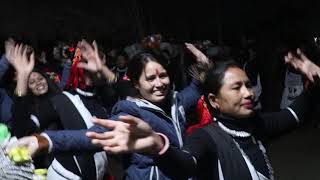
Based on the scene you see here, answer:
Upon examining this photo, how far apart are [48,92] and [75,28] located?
702 centimetres

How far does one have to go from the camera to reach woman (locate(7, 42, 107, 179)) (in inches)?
143

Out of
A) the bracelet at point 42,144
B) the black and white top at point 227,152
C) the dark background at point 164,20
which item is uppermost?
the dark background at point 164,20

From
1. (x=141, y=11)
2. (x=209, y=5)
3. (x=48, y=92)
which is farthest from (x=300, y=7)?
(x=48, y=92)

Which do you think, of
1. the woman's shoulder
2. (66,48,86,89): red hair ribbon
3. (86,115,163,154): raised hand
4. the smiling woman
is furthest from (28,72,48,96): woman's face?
(86,115,163,154): raised hand

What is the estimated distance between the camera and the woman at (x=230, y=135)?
239cm

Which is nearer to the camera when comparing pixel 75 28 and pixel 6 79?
pixel 6 79

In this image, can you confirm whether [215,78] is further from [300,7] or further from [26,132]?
[300,7]

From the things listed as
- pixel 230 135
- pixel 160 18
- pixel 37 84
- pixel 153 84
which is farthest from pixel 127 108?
pixel 160 18

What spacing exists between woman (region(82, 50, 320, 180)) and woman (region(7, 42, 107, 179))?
1110 mm

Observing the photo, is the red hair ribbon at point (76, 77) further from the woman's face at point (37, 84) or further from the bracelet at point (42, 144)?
the bracelet at point (42, 144)

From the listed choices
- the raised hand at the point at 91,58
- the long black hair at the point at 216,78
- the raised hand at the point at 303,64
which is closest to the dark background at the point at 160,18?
the raised hand at the point at 91,58

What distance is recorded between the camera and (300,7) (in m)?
11.1

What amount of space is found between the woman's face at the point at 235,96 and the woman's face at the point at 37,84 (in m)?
1.91

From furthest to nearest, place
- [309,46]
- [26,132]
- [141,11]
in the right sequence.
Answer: [141,11] → [309,46] → [26,132]
